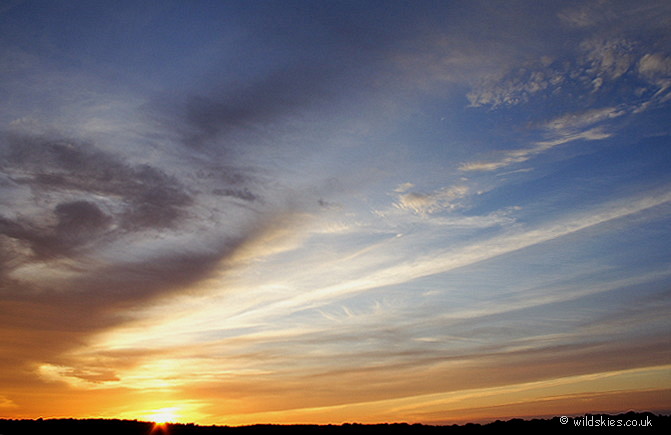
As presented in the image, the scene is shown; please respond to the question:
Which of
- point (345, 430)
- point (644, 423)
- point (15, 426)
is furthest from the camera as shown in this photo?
point (345, 430)

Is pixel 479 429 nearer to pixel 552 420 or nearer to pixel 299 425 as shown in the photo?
pixel 552 420

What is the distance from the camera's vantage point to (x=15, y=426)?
33.1 m

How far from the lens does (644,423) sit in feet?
101

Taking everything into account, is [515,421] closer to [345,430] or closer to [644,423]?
[644,423]

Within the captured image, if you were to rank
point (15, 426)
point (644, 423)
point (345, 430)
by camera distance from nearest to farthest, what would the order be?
1. point (644, 423)
2. point (15, 426)
3. point (345, 430)

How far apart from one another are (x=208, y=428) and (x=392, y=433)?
12894mm

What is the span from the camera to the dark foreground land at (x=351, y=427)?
3112 centimetres

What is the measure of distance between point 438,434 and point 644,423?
12.0 m

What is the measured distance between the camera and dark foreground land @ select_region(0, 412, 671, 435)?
31.1 m

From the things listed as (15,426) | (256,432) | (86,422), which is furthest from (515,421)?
(15,426)

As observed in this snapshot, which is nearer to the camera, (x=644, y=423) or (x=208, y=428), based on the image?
(x=644, y=423)

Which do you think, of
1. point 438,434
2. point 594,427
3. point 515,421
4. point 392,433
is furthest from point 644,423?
point 392,433

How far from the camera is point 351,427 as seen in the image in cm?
3628

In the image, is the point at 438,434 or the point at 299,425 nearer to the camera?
the point at 438,434
